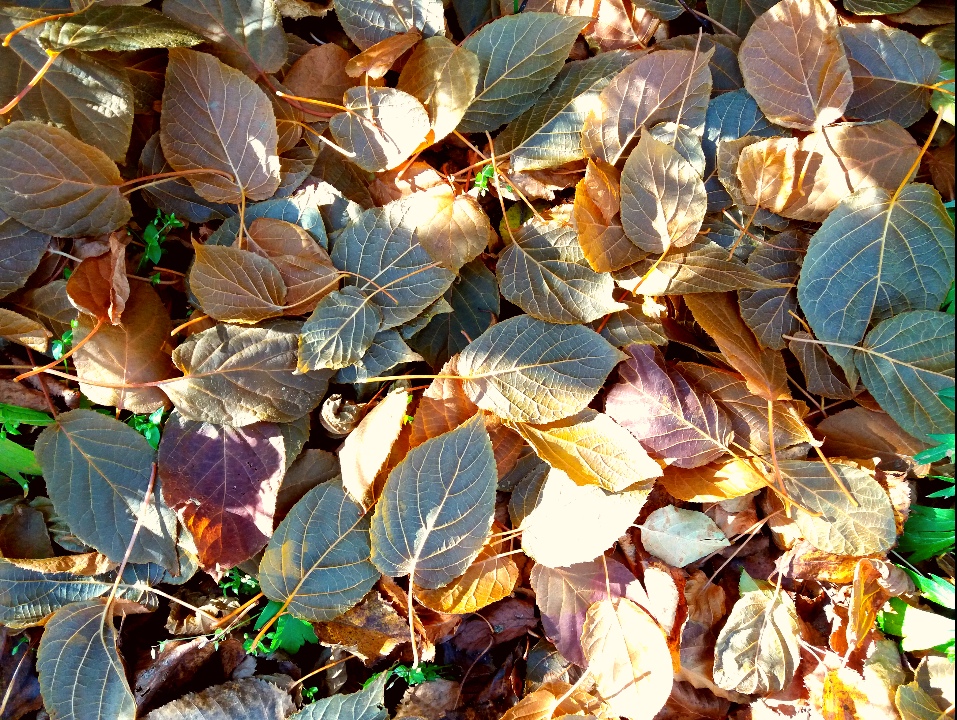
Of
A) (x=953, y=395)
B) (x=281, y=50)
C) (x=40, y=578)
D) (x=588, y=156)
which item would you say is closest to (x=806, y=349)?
(x=953, y=395)

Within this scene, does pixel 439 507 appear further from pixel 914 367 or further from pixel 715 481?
pixel 914 367

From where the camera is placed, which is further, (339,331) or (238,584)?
(238,584)

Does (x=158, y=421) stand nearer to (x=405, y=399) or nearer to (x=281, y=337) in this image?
(x=281, y=337)

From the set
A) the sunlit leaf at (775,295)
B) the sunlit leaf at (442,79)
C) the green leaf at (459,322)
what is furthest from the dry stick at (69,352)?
the sunlit leaf at (775,295)

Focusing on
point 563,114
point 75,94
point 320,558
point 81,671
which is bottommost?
point 81,671

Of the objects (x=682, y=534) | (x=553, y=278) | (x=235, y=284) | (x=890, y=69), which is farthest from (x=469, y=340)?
(x=890, y=69)

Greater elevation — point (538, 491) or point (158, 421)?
point (158, 421)

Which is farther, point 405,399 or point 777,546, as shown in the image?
point 777,546

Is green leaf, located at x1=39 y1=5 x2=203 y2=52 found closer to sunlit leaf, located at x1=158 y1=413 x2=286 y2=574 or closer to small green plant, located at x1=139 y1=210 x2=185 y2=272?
small green plant, located at x1=139 y1=210 x2=185 y2=272
